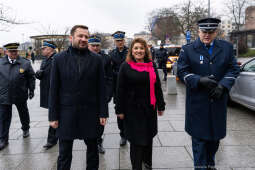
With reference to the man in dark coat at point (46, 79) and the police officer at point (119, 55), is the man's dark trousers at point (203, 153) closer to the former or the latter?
the police officer at point (119, 55)

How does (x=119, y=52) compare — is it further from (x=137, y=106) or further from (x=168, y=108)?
(x=168, y=108)

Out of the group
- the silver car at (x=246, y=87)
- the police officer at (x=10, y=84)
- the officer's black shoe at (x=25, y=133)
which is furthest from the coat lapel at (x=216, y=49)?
the officer's black shoe at (x=25, y=133)

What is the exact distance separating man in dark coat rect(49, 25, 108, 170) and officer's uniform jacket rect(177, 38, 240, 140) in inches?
42.7

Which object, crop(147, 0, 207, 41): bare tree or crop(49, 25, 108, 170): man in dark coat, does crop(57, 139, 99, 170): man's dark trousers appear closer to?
crop(49, 25, 108, 170): man in dark coat

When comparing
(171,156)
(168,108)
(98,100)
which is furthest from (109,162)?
(168,108)

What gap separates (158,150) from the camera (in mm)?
4129

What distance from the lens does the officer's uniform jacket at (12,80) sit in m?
4.66

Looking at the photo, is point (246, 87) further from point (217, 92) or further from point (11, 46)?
point (11, 46)

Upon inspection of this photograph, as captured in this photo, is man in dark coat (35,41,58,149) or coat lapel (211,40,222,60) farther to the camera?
man in dark coat (35,41,58,149)

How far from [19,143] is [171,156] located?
2.92 m

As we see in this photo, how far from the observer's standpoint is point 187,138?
4.63 meters

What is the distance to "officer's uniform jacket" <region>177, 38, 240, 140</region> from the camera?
9.39ft

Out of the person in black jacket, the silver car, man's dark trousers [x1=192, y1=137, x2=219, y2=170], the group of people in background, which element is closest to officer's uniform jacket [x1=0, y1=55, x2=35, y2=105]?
the group of people in background

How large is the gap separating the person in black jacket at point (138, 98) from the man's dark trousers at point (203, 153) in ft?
1.88
